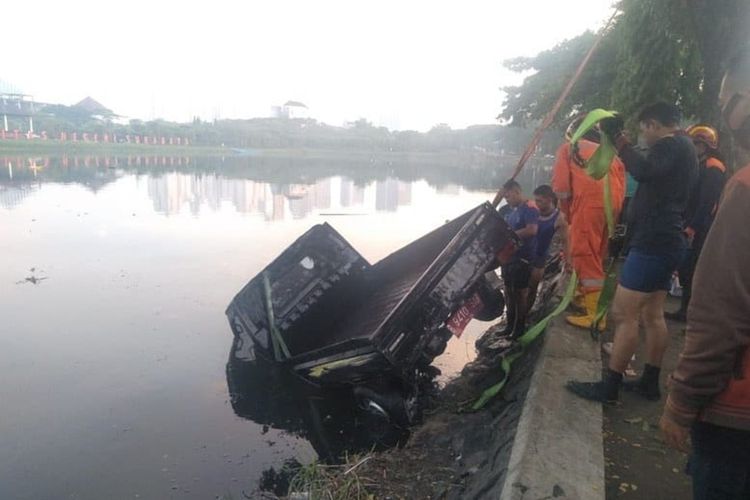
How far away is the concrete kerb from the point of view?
223 cm

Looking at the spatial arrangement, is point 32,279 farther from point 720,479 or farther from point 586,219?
point 720,479

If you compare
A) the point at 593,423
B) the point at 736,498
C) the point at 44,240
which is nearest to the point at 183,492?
the point at 593,423

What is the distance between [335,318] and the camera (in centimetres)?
542

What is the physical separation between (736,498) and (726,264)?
671 millimetres

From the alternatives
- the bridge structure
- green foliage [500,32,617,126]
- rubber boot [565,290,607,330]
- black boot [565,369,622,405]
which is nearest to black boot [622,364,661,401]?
black boot [565,369,622,405]

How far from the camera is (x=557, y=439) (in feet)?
8.55

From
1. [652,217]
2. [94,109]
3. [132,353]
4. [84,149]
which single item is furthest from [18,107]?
[652,217]

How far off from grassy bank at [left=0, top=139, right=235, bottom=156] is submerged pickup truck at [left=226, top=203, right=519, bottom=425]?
4445 cm

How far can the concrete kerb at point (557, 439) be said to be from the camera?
7.32ft

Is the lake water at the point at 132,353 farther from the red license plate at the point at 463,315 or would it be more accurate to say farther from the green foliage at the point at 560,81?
the green foliage at the point at 560,81

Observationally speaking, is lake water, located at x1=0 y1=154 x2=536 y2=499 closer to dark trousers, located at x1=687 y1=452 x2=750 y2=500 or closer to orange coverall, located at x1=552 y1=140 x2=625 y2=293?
orange coverall, located at x1=552 y1=140 x2=625 y2=293

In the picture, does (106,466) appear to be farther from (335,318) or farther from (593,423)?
(593,423)

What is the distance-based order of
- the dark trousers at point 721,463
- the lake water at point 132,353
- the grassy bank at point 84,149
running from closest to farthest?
the dark trousers at point 721,463 < the lake water at point 132,353 < the grassy bank at point 84,149

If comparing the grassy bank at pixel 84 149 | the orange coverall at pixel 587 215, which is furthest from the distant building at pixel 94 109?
the orange coverall at pixel 587 215
